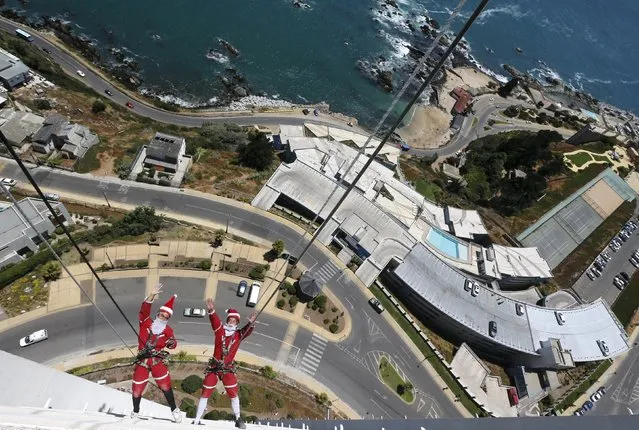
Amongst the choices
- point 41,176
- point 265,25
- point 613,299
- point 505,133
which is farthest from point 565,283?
point 265,25

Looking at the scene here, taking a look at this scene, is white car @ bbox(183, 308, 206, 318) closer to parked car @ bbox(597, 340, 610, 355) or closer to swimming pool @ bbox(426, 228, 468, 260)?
swimming pool @ bbox(426, 228, 468, 260)

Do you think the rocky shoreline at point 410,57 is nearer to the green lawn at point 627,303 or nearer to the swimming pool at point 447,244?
the swimming pool at point 447,244

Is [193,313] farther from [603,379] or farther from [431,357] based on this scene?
[603,379]

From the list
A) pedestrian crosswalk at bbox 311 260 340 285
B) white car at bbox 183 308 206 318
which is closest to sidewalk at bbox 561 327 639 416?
pedestrian crosswalk at bbox 311 260 340 285

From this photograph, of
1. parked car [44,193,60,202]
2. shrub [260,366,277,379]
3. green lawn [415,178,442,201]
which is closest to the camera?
shrub [260,366,277,379]

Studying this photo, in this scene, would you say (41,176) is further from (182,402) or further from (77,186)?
(182,402)

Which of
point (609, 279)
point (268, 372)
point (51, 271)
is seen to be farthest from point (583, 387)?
point (51, 271)
